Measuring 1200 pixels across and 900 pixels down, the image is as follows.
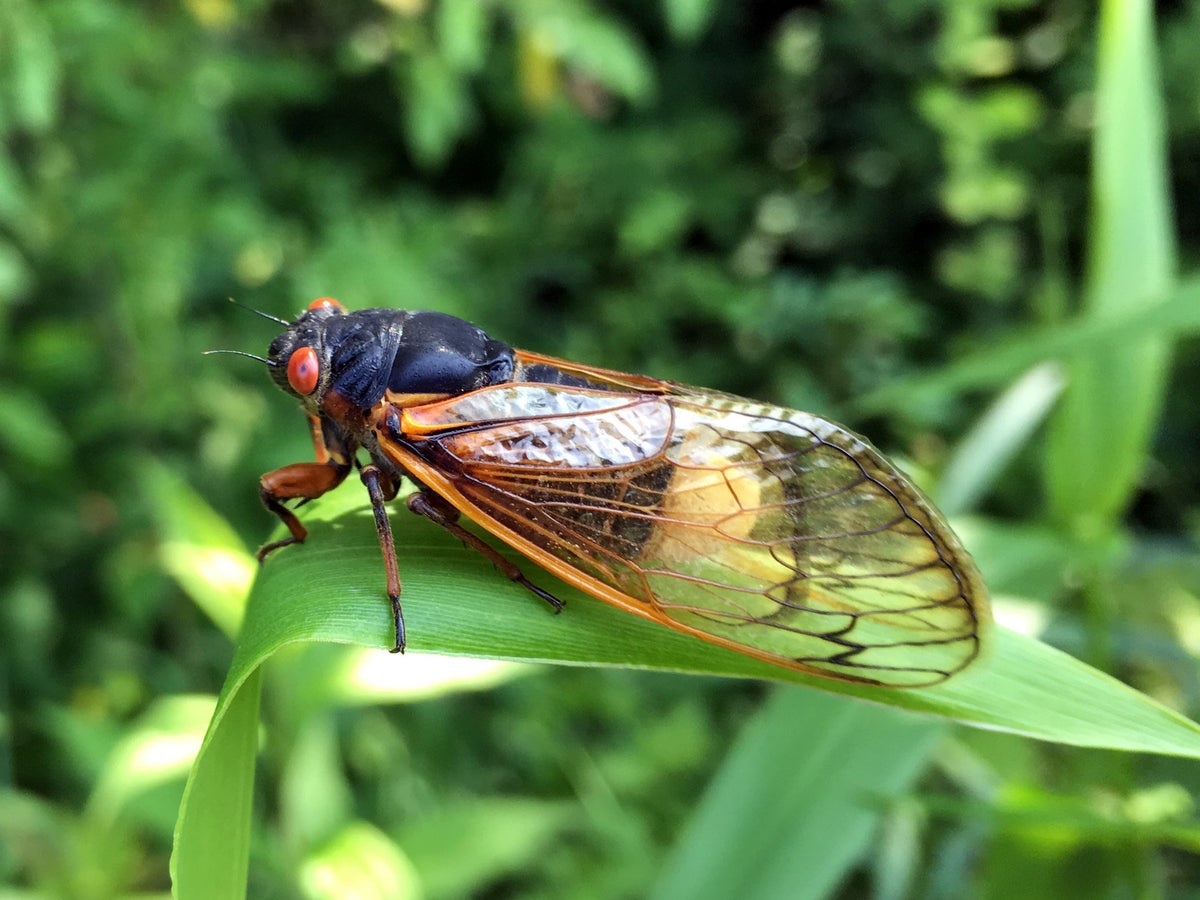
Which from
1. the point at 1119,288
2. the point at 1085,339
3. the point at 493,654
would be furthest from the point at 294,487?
the point at 1119,288

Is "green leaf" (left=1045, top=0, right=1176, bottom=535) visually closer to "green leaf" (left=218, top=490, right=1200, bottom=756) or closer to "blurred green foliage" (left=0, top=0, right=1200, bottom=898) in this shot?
"blurred green foliage" (left=0, top=0, right=1200, bottom=898)

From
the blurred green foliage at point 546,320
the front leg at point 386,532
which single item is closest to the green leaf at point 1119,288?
the blurred green foliage at point 546,320

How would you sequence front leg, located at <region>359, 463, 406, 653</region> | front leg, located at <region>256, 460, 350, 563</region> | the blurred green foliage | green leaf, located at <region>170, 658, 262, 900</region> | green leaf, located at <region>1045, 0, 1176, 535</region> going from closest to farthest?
green leaf, located at <region>170, 658, 262, 900</region>
front leg, located at <region>359, 463, 406, 653</region>
front leg, located at <region>256, 460, 350, 563</region>
green leaf, located at <region>1045, 0, 1176, 535</region>
the blurred green foliage

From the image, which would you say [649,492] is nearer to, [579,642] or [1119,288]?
[579,642]

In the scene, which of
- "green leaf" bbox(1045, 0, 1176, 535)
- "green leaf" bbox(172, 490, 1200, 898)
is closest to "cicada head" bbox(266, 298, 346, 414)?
"green leaf" bbox(172, 490, 1200, 898)

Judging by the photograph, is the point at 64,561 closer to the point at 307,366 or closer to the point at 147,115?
the point at 147,115

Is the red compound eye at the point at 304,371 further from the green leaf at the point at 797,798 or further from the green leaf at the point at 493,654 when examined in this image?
the green leaf at the point at 797,798
